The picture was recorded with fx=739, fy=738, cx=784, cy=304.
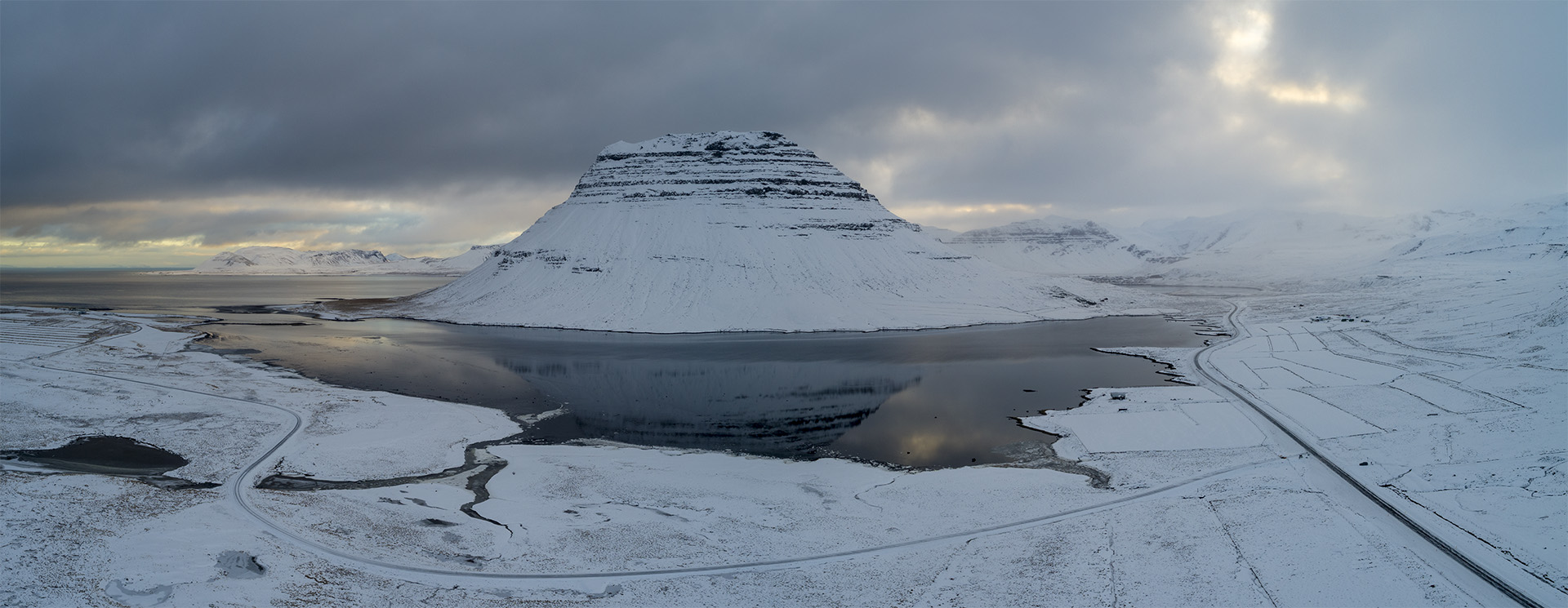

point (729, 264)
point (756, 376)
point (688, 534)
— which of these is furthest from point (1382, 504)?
point (729, 264)

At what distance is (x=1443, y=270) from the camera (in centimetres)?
9300

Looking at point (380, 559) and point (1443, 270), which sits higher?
point (1443, 270)

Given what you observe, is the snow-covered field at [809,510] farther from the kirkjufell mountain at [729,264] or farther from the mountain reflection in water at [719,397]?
the kirkjufell mountain at [729,264]

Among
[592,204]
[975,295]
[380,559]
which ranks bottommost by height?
[380,559]

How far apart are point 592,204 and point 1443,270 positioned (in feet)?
349

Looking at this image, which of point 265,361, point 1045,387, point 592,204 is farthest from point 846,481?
point 592,204

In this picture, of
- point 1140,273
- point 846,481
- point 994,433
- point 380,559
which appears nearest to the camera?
point 380,559

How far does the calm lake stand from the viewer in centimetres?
2573

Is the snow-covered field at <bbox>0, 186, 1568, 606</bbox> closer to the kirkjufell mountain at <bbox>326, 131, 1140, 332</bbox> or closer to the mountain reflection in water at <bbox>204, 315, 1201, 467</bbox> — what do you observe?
the mountain reflection in water at <bbox>204, 315, 1201, 467</bbox>

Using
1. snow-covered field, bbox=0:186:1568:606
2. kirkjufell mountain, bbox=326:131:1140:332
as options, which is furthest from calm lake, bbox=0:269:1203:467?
kirkjufell mountain, bbox=326:131:1140:332

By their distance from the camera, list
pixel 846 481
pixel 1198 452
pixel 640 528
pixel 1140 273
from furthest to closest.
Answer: pixel 1140 273 < pixel 1198 452 < pixel 846 481 < pixel 640 528

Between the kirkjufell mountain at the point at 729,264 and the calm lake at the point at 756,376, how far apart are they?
17.8 ft

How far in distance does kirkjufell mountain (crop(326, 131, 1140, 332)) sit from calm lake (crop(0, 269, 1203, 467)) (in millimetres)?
5431

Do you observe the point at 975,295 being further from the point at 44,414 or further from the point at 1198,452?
the point at 44,414
